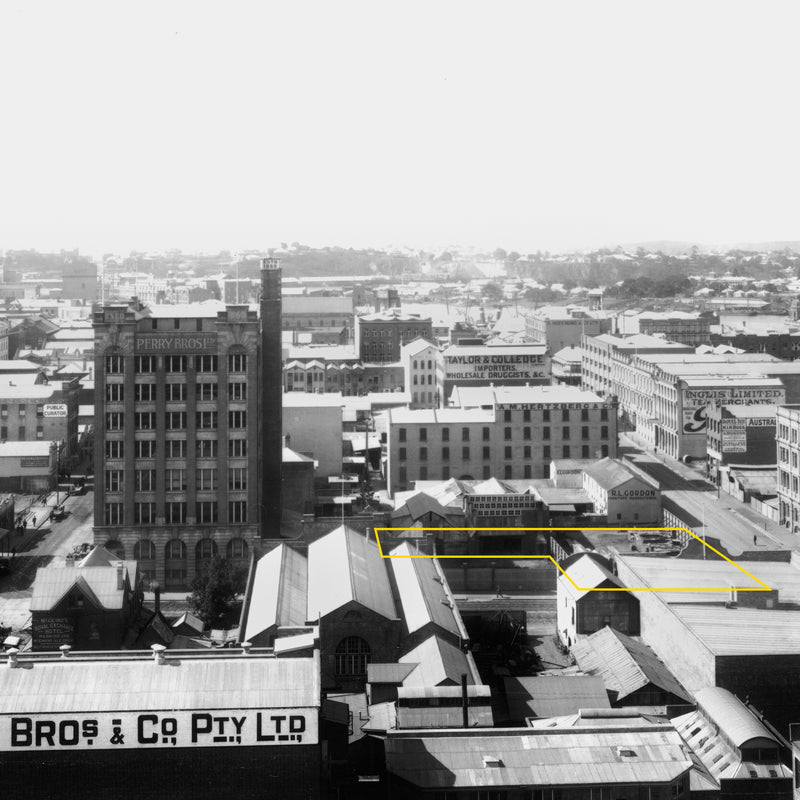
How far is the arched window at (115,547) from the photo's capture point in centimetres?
7331

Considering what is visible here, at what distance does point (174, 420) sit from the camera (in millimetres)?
72312

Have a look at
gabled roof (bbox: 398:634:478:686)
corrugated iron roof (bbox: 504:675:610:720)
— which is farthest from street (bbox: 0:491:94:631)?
corrugated iron roof (bbox: 504:675:610:720)

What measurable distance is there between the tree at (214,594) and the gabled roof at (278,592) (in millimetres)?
1513

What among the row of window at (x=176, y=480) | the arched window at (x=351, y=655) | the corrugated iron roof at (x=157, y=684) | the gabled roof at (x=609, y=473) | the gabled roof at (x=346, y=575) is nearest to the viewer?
the corrugated iron roof at (x=157, y=684)

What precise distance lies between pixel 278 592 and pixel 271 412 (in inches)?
734

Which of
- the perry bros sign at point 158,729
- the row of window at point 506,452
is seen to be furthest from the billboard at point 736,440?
the perry bros sign at point 158,729

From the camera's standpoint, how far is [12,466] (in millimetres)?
101312

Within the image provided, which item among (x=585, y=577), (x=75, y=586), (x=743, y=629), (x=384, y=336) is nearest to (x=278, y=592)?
(x=75, y=586)

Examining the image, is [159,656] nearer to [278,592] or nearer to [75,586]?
[75,586]

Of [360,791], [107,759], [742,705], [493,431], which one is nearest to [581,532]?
[493,431]

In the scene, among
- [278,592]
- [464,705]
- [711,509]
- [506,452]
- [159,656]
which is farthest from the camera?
[506,452]

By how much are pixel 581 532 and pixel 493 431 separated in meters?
14.8

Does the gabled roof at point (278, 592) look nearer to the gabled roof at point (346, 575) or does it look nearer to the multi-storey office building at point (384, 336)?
the gabled roof at point (346, 575)

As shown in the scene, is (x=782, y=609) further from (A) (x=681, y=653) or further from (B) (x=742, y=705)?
(B) (x=742, y=705)
